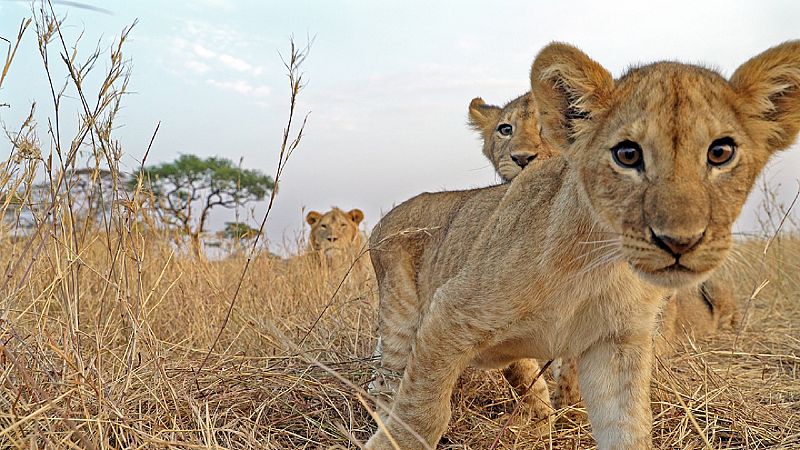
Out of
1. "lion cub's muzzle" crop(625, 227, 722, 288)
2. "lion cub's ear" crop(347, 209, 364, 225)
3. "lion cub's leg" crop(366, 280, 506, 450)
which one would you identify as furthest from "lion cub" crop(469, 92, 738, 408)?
"lion cub's ear" crop(347, 209, 364, 225)

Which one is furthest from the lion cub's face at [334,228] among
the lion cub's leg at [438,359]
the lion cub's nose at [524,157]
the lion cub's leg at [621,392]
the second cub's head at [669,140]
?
the second cub's head at [669,140]

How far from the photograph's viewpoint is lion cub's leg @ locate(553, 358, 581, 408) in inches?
155

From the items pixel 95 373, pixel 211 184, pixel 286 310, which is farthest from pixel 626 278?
pixel 211 184

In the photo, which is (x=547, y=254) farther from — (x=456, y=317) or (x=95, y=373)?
(x=95, y=373)

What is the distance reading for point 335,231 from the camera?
1103 cm

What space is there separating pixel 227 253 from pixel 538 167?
4778mm

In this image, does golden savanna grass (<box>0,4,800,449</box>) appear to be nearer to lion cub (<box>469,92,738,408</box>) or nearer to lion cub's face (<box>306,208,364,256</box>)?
lion cub (<box>469,92,738,408</box>)

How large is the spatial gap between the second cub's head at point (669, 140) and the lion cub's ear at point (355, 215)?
29.5 ft

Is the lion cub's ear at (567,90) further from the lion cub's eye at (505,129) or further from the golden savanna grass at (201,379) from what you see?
the lion cub's eye at (505,129)

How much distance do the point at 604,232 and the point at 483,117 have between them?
3.81 m

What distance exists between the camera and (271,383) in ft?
11.6

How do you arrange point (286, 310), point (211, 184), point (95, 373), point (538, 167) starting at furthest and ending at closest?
point (211, 184) < point (286, 310) < point (538, 167) < point (95, 373)

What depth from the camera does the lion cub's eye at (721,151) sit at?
2.36m

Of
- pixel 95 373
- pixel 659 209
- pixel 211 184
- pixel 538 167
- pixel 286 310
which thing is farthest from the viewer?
pixel 211 184
